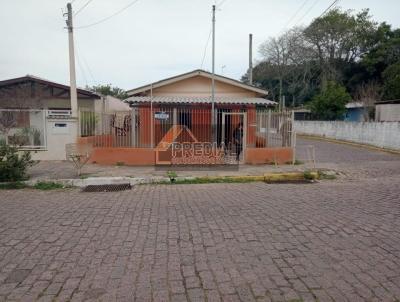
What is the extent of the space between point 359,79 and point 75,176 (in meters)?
38.9

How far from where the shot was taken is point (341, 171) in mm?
10438

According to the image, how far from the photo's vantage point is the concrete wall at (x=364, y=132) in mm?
16562

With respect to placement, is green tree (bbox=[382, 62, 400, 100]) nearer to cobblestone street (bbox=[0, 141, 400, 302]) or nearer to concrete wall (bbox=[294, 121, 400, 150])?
concrete wall (bbox=[294, 121, 400, 150])

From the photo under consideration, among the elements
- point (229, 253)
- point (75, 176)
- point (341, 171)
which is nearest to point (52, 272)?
point (229, 253)

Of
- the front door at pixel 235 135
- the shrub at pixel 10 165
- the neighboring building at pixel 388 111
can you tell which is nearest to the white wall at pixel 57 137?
the shrub at pixel 10 165

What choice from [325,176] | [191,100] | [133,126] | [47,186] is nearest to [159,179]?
[47,186]

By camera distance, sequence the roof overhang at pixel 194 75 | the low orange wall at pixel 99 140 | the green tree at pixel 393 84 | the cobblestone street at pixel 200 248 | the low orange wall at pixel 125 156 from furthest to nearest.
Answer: the green tree at pixel 393 84 → the roof overhang at pixel 194 75 → the low orange wall at pixel 99 140 → the low orange wall at pixel 125 156 → the cobblestone street at pixel 200 248

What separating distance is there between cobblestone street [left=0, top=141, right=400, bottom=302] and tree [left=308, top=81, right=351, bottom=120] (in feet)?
75.2

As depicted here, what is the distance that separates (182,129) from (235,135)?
215 centimetres

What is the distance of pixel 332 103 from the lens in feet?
91.9

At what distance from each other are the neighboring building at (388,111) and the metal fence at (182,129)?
15.6 m

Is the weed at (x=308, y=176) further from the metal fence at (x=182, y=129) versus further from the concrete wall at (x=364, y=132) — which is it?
the concrete wall at (x=364, y=132)

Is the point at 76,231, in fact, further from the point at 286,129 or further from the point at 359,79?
the point at 359,79

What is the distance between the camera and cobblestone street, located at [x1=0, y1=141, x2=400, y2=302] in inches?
117
